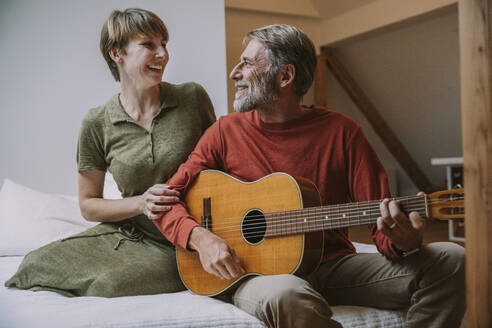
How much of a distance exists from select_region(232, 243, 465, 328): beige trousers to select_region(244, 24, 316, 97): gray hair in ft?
2.27

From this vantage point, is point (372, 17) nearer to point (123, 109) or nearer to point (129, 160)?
point (123, 109)

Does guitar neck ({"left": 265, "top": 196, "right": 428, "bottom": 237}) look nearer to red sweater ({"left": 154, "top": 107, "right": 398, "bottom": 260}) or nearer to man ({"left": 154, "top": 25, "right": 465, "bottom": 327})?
man ({"left": 154, "top": 25, "right": 465, "bottom": 327})

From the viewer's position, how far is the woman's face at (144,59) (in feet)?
6.36

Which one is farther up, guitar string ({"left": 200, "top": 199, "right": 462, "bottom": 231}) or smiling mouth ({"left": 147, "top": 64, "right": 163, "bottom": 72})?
smiling mouth ({"left": 147, "top": 64, "right": 163, "bottom": 72})

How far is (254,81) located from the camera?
1827 mm

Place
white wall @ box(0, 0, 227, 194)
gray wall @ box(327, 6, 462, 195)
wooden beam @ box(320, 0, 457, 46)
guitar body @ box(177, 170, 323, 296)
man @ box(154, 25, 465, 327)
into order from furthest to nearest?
gray wall @ box(327, 6, 462, 195) → wooden beam @ box(320, 0, 457, 46) → white wall @ box(0, 0, 227, 194) → guitar body @ box(177, 170, 323, 296) → man @ box(154, 25, 465, 327)

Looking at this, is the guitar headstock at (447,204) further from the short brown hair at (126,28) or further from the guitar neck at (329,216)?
the short brown hair at (126,28)

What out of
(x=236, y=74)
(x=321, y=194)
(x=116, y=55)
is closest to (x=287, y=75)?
(x=236, y=74)

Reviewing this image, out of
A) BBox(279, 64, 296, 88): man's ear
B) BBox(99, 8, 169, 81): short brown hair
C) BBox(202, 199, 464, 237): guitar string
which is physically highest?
BBox(99, 8, 169, 81): short brown hair

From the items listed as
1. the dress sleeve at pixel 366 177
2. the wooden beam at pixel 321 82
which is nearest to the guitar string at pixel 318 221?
the dress sleeve at pixel 366 177

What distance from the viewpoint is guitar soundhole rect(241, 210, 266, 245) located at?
5.21ft

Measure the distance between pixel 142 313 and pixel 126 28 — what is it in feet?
3.66

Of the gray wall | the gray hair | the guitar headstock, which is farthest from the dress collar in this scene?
the gray wall

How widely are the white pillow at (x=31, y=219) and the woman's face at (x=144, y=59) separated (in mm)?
1065
